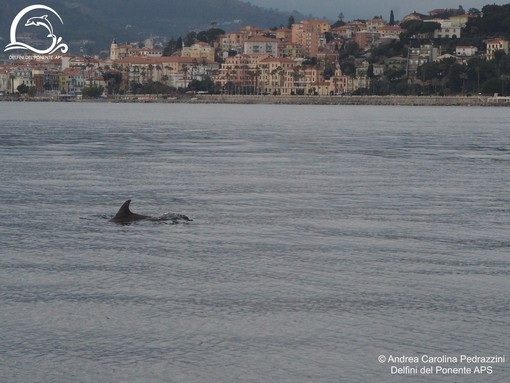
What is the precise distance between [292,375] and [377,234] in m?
8.83

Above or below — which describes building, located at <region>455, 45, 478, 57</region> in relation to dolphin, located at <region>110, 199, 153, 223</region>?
above

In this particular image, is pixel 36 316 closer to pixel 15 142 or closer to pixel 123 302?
pixel 123 302

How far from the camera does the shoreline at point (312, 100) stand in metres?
147

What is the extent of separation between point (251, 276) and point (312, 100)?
151 m

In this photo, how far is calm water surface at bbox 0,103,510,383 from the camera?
12523mm

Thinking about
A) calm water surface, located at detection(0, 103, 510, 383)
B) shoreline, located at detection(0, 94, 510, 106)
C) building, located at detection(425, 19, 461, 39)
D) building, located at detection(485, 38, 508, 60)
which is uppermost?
building, located at detection(425, 19, 461, 39)

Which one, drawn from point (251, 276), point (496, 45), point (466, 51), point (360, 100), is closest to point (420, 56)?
point (466, 51)

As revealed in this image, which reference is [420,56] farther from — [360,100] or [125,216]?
[125,216]

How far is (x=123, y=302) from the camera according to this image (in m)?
14.9

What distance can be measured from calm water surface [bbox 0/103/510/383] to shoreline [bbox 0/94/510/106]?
11595 centimetres

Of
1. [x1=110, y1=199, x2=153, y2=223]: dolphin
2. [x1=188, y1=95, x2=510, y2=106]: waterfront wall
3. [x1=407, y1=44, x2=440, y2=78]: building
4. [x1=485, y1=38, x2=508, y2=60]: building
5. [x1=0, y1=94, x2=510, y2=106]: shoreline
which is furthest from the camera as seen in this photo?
[x1=407, y1=44, x2=440, y2=78]: building

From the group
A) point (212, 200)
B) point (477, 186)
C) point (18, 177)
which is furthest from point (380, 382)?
point (18, 177)

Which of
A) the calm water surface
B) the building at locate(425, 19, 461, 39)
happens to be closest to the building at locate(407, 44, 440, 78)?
the building at locate(425, 19, 461, 39)

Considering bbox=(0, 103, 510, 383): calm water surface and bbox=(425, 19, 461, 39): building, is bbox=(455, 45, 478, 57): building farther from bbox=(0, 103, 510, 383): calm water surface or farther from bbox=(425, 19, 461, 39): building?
bbox=(0, 103, 510, 383): calm water surface
